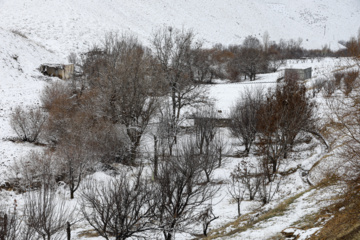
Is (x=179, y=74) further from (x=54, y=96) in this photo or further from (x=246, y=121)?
(x=54, y=96)

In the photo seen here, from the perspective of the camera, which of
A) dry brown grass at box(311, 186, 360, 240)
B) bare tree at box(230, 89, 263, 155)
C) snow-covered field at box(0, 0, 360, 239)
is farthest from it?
bare tree at box(230, 89, 263, 155)

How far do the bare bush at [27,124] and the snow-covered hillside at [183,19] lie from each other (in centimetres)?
2766

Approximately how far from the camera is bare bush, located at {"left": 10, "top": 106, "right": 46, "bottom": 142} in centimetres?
2106

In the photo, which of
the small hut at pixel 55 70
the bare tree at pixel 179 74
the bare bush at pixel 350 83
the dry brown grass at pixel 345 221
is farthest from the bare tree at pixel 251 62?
the dry brown grass at pixel 345 221

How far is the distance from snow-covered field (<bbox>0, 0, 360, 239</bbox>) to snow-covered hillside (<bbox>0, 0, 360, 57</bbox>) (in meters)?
0.17

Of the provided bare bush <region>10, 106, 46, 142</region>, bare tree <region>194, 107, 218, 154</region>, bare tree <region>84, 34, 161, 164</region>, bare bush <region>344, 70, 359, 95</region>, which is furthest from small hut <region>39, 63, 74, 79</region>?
bare bush <region>344, 70, 359, 95</region>

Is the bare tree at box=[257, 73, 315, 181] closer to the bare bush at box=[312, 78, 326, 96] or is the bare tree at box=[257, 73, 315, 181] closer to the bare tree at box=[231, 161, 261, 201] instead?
the bare tree at box=[231, 161, 261, 201]

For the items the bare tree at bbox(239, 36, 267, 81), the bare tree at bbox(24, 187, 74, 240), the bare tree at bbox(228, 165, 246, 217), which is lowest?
the bare tree at bbox(228, 165, 246, 217)

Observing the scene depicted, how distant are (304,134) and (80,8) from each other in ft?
200

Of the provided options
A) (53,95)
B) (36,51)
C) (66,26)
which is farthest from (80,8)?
(53,95)

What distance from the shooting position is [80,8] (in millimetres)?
66625

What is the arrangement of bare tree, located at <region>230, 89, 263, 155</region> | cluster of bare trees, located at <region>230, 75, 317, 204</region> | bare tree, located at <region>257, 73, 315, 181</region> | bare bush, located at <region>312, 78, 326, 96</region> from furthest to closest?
bare bush, located at <region>312, 78, 326, 96</region>, bare tree, located at <region>230, 89, 263, 155</region>, bare tree, located at <region>257, 73, 315, 181</region>, cluster of bare trees, located at <region>230, 75, 317, 204</region>

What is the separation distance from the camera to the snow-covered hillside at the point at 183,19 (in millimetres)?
54741

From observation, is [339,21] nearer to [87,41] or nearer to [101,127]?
[87,41]
